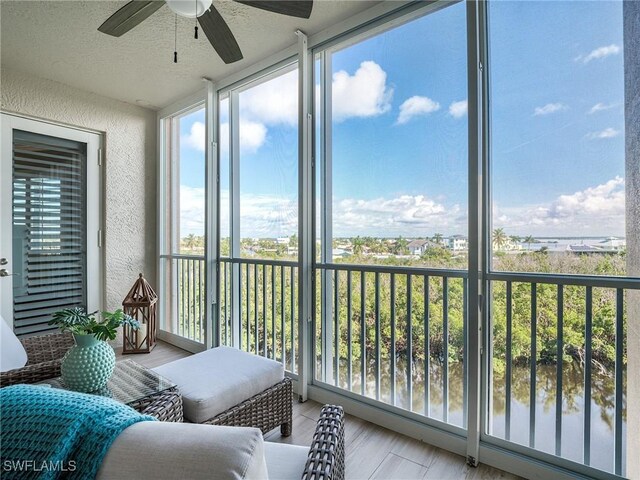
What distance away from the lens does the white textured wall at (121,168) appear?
9.95 feet

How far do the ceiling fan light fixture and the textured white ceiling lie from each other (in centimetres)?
71

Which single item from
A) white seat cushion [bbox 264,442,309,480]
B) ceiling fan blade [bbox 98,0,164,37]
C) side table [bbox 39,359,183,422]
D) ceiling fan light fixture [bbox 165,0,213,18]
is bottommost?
white seat cushion [bbox 264,442,309,480]

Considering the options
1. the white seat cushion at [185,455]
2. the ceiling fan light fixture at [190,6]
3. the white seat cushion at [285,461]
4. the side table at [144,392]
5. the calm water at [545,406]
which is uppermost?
the ceiling fan light fixture at [190,6]

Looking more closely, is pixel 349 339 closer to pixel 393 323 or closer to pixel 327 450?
pixel 393 323

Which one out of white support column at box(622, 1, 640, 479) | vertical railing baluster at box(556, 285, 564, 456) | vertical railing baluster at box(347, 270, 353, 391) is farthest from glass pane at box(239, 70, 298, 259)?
white support column at box(622, 1, 640, 479)

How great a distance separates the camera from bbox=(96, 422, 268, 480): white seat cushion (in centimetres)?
49

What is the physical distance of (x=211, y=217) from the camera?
3.14 meters

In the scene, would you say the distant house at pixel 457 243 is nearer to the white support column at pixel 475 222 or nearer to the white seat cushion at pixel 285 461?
the white support column at pixel 475 222

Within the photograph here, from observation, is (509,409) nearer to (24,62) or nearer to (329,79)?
(329,79)

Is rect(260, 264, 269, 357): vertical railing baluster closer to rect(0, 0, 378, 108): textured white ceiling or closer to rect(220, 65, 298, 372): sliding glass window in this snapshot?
rect(220, 65, 298, 372): sliding glass window

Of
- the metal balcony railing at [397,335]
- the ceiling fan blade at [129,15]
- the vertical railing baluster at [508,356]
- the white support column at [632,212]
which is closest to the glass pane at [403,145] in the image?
the metal balcony railing at [397,335]

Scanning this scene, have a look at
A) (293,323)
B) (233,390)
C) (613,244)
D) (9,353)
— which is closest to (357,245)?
(293,323)

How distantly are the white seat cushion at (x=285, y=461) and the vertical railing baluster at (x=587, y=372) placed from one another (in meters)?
1.37

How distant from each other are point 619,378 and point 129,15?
2874 millimetres
